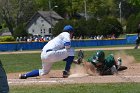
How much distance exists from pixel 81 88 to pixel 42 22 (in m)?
92.1

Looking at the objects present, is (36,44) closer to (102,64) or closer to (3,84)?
(102,64)

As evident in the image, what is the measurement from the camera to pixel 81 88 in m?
9.89

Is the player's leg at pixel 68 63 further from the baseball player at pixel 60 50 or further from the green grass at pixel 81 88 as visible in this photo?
the green grass at pixel 81 88

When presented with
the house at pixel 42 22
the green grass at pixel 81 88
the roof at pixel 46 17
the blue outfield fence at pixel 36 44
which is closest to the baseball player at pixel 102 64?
the green grass at pixel 81 88

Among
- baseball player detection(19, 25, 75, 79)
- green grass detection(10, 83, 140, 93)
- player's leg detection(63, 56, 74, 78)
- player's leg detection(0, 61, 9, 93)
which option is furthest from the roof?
player's leg detection(0, 61, 9, 93)

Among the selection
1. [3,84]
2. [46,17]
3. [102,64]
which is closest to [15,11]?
[46,17]

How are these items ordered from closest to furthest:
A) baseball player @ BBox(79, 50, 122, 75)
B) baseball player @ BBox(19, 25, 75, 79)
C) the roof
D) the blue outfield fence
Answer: baseball player @ BBox(19, 25, 75, 79)
baseball player @ BBox(79, 50, 122, 75)
the blue outfield fence
the roof

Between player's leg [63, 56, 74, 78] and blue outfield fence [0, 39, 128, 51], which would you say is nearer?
player's leg [63, 56, 74, 78]

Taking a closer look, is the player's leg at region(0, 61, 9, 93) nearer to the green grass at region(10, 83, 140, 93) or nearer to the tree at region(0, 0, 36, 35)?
the green grass at region(10, 83, 140, 93)

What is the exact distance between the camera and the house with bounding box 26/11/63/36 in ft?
328

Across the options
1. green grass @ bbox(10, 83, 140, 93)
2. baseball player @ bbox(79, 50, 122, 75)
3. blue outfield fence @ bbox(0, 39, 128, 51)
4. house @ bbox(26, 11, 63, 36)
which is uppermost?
green grass @ bbox(10, 83, 140, 93)

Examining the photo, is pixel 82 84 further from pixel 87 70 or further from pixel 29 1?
pixel 29 1

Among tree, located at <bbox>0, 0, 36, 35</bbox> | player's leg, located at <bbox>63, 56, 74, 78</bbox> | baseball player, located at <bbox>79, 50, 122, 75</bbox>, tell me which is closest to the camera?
player's leg, located at <bbox>63, 56, 74, 78</bbox>

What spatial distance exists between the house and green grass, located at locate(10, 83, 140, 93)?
8856 centimetres
